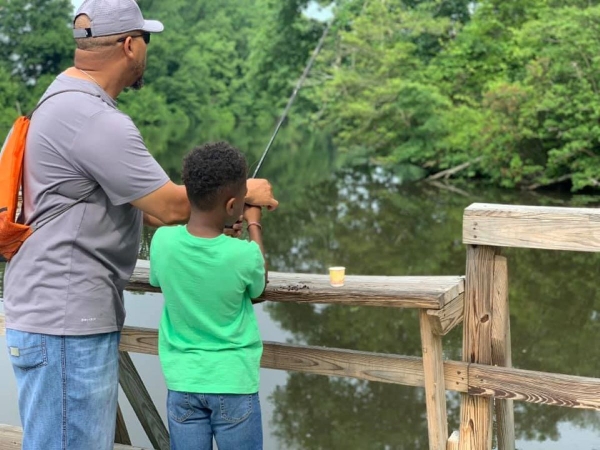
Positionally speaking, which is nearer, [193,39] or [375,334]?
[375,334]

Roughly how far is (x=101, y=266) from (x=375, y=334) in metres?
5.16

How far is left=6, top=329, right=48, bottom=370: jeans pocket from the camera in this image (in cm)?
178

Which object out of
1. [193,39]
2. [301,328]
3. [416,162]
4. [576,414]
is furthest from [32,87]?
[576,414]

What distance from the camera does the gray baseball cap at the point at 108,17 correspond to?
184 centimetres

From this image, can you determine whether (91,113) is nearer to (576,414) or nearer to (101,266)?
(101,266)

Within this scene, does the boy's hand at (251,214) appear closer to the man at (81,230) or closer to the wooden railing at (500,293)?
the man at (81,230)

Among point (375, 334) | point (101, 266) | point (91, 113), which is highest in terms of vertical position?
point (91, 113)

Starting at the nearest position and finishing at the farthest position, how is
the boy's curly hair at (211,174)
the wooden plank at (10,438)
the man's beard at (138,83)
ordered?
A: the boy's curly hair at (211,174)
the man's beard at (138,83)
the wooden plank at (10,438)

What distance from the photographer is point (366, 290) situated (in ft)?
6.89

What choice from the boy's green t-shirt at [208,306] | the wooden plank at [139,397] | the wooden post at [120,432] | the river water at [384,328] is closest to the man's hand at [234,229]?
the boy's green t-shirt at [208,306]

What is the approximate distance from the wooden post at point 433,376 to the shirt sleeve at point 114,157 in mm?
780

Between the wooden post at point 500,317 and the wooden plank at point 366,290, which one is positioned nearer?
the wooden plank at point 366,290

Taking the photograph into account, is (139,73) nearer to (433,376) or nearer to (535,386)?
(433,376)

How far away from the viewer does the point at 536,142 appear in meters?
14.4
